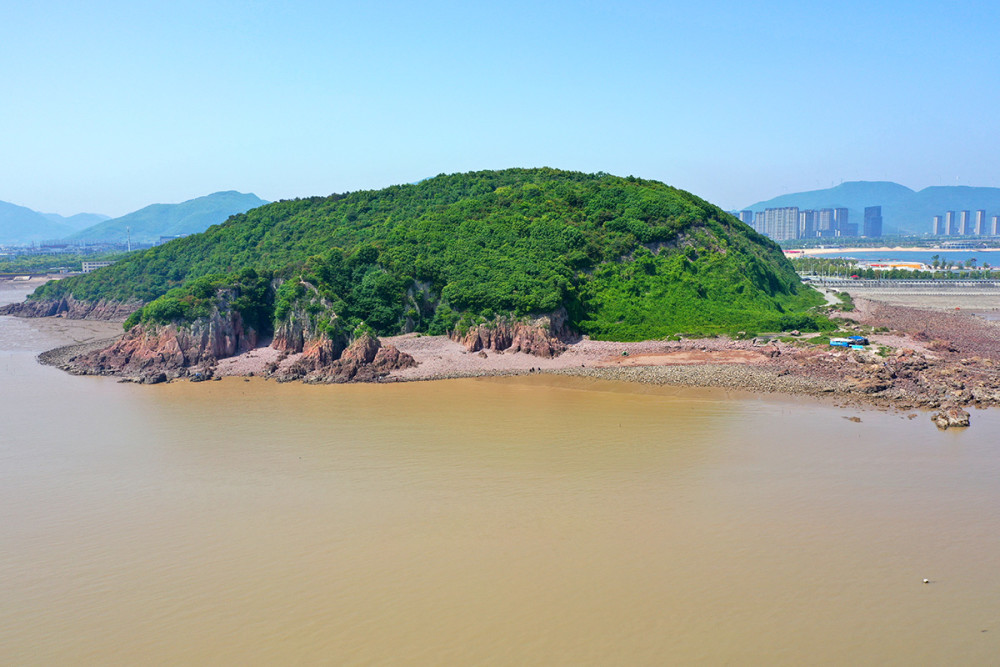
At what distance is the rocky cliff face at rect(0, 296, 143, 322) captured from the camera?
58.5 meters

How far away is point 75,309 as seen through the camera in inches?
2384

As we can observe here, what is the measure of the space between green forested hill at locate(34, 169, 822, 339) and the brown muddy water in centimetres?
1390

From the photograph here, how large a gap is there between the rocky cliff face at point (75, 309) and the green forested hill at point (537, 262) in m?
7.57

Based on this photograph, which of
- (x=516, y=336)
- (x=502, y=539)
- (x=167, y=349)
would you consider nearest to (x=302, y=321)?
(x=167, y=349)

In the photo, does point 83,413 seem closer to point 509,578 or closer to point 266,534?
point 266,534

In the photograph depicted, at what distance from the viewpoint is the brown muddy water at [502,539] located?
38.7ft

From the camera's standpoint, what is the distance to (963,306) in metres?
55.8

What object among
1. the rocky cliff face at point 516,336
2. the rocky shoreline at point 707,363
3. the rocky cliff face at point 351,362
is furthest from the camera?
the rocky cliff face at point 516,336

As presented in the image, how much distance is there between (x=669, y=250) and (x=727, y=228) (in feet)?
33.1

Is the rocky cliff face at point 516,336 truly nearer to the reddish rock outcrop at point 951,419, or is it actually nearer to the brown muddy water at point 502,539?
the brown muddy water at point 502,539

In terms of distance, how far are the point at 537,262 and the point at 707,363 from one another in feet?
42.8

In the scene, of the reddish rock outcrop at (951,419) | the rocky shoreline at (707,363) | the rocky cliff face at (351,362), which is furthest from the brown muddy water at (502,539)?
the rocky cliff face at (351,362)

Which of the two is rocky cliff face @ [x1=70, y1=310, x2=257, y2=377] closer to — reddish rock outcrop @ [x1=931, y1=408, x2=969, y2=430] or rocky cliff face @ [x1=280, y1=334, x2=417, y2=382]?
rocky cliff face @ [x1=280, y1=334, x2=417, y2=382]

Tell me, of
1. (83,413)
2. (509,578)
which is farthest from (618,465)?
(83,413)
